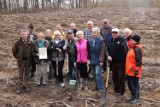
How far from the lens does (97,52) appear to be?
945 cm

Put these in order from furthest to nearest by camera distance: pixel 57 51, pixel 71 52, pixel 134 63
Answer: pixel 57 51 → pixel 71 52 → pixel 134 63

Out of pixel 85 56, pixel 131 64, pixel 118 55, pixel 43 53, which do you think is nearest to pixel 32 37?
pixel 43 53

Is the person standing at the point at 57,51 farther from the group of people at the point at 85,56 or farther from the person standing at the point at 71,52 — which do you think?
the person standing at the point at 71,52

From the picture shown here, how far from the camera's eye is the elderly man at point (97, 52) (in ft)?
30.6

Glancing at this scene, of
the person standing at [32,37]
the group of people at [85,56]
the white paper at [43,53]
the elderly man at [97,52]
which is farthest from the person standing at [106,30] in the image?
the person standing at [32,37]

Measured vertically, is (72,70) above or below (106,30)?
below

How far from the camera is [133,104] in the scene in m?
9.00

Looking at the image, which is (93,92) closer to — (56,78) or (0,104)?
(56,78)

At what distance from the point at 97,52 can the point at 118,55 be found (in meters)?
0.64

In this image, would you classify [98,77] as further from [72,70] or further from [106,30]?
[106,30]

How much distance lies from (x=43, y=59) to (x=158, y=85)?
152 inches

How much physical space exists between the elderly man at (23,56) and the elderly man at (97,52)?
2.00 meters

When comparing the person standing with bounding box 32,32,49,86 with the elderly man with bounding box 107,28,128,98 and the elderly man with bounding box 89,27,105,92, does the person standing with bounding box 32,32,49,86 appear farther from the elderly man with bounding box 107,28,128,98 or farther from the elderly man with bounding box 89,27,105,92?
the elderly man with bounding box 107,28,128,98

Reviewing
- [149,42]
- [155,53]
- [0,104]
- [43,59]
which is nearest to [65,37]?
[43,59]
